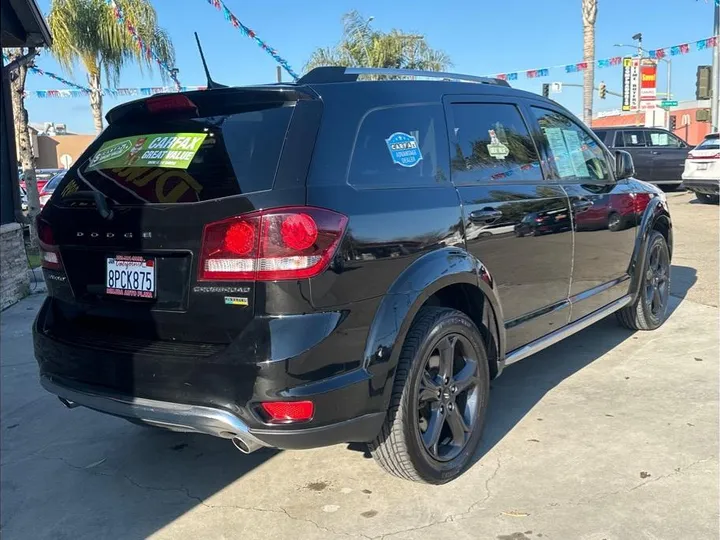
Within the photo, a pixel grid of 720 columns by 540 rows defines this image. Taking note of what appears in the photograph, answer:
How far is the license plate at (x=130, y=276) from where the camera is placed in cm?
276

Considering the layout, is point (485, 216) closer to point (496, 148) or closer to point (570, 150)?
point (496, 148)

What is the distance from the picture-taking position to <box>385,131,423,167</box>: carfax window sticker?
3.06 meters

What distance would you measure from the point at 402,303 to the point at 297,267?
56 cm

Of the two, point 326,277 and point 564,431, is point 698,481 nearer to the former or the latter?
point 564,431

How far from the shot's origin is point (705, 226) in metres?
11.8

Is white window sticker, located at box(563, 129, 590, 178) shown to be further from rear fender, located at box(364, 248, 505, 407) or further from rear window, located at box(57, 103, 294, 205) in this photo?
rear window, located at box(57, 103, 294, 205)

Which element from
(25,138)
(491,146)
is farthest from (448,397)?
(25,138)

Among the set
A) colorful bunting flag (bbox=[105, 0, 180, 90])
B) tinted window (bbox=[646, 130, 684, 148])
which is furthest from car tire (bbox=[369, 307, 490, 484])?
tinted window (bbox=[646, 130, 684, 148])

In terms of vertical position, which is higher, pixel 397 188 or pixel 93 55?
pixel 93 55

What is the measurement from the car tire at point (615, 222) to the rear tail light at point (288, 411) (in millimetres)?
2991

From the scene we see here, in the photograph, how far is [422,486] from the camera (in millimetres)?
3203

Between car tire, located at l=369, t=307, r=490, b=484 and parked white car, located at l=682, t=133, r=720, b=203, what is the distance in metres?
13.0

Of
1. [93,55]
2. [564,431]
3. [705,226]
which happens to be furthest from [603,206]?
[93,55]

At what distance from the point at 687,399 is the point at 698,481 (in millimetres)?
1102
